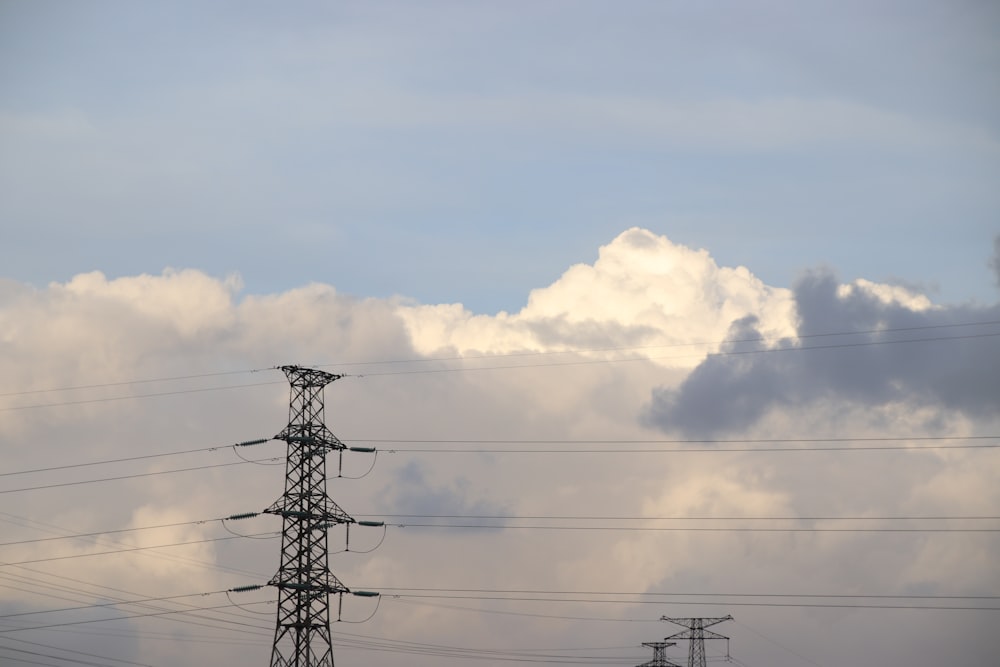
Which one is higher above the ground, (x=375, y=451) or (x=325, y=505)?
(x=375, y=451)

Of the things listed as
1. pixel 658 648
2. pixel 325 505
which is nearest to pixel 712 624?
pixel 658 648

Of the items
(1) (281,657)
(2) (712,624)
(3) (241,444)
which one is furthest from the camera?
(2) (712,624)

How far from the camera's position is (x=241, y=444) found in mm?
105125

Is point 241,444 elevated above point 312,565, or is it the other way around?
point 241,444

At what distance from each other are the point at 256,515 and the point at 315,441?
8.39 m

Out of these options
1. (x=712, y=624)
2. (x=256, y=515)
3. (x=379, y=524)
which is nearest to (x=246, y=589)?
(x=256, y=515)

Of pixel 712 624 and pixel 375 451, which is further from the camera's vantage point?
pixel 712 624

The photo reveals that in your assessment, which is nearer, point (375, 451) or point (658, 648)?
point (375, 451)

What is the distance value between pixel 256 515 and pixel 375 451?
12.5 m

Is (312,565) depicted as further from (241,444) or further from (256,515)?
(241,444)

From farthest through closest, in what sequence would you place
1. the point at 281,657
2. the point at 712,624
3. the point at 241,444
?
the point at 712,624, the point at 241,444, the point at 281,657

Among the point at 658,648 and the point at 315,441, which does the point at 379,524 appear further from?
the point at 658,648

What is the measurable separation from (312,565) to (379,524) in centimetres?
1099

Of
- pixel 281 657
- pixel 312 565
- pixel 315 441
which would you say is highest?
pixel 315 441
